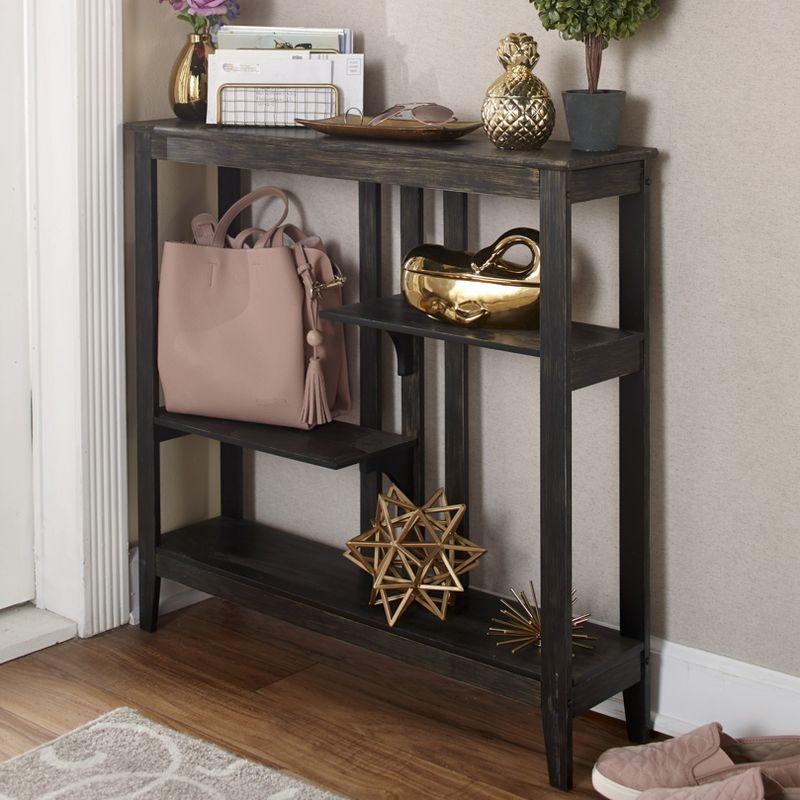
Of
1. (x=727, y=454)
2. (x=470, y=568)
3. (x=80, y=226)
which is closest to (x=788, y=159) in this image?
(x=727, y=454)

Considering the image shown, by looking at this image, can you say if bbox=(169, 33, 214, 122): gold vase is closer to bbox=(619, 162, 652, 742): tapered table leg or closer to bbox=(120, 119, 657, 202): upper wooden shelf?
bbox=(120, 119, 657, 202): upper wooden shelf

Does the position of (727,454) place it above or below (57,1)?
below

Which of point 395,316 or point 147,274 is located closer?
point 395,316

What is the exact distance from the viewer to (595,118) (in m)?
1.90

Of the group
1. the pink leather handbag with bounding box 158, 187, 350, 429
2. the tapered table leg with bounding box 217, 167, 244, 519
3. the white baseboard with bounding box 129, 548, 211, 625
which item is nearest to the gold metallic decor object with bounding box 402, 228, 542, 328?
the pink leather handbag with bounding box 158, 187, 350, 429

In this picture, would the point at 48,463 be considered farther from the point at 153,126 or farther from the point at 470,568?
the point at 470,568

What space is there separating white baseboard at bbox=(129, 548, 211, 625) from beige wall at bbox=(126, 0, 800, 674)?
708 mm

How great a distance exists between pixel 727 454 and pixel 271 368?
2.78 feet

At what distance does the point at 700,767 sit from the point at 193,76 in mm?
1542

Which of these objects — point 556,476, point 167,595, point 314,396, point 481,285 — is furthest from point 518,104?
point 167,595

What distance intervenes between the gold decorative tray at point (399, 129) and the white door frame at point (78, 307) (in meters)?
0.51

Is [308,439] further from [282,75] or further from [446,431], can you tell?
[282,75]

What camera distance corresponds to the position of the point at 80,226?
239cm

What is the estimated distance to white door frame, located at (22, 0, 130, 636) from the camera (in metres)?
2.35
